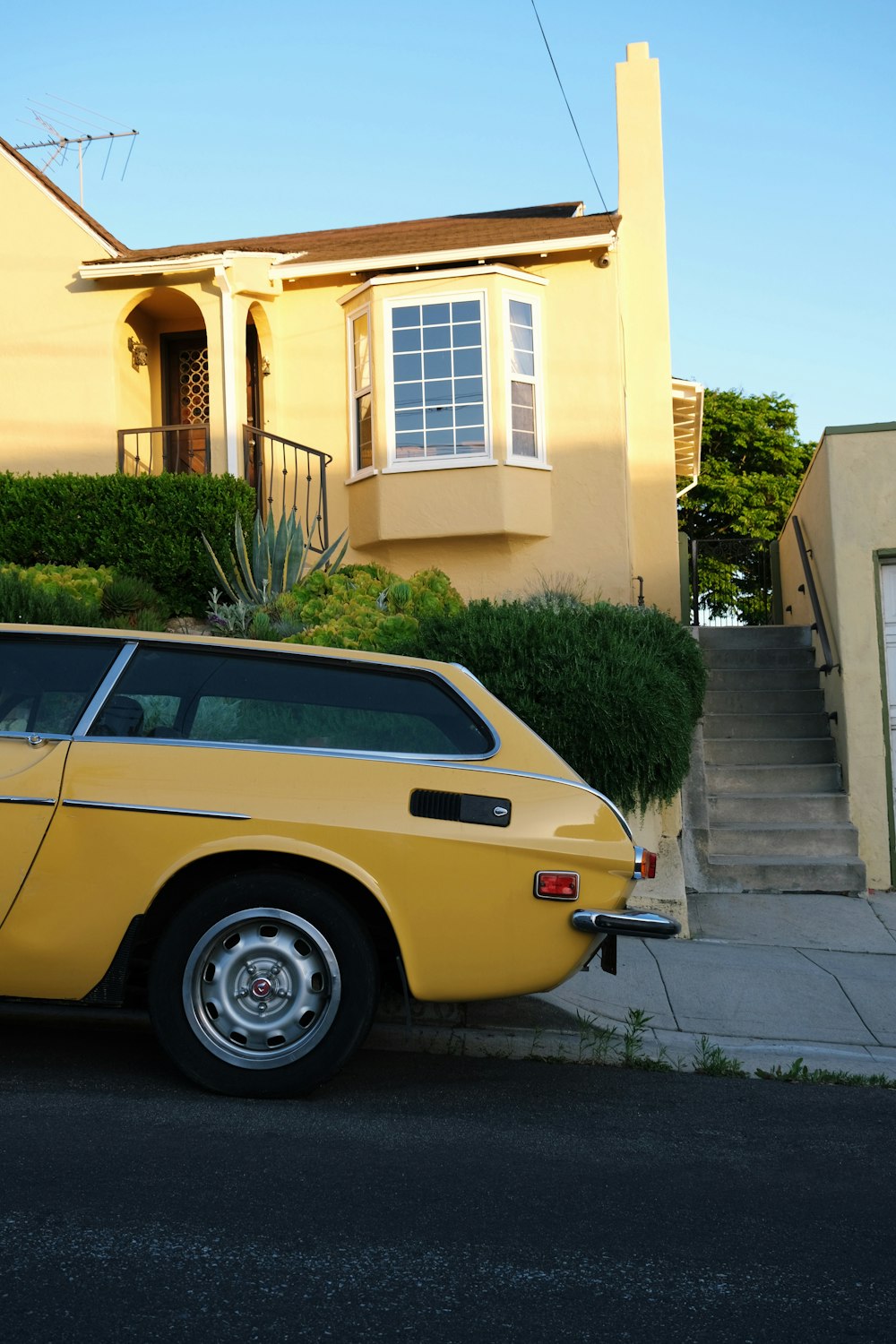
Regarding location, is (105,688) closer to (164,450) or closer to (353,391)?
(353,391)

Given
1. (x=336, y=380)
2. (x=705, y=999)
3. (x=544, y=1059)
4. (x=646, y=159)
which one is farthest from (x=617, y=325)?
(x=544, y=1059)

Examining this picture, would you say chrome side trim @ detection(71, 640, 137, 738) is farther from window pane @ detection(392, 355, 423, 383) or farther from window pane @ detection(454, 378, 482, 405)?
window pane @ detection(392, 355, 423, 383)

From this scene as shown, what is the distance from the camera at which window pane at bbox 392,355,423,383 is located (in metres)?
14.2

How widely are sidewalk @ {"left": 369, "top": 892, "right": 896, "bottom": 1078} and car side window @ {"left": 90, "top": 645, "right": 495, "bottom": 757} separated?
1.22m

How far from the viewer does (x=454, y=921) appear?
14.6 ft

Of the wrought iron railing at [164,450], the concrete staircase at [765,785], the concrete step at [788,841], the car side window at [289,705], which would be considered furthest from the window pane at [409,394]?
the car side window at [289,705]

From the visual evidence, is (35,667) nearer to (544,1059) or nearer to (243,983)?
(243,983)

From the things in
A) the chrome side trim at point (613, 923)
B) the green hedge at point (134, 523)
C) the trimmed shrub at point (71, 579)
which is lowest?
the chrome side trim at point (613, 923)

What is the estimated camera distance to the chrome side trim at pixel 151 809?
445 cm

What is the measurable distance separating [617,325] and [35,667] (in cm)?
1076

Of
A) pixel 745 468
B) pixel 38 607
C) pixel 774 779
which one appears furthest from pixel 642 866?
pixel 745 468

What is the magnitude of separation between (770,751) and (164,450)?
880cm

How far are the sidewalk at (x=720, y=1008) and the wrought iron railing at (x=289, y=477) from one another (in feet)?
25.5

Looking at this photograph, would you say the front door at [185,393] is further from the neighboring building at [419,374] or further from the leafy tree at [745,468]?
the leafy tree at [745,468]
